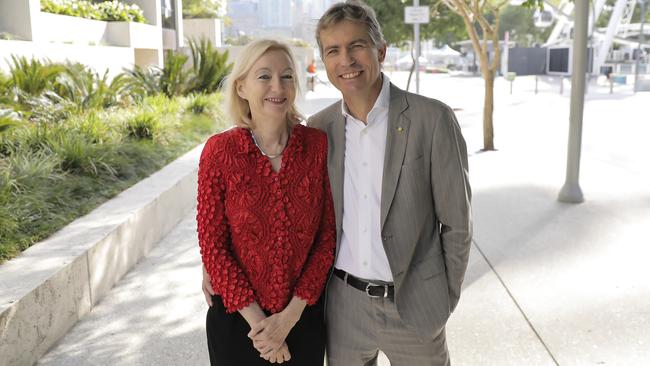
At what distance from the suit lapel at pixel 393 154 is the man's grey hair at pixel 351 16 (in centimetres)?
28

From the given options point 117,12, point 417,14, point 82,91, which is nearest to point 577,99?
point 82,91

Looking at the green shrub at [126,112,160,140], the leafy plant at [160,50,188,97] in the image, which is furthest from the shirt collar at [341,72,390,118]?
the leafy plant at [160,50,188,97]

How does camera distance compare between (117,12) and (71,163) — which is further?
(117,12)

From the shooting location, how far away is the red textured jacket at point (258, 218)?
2244 mm

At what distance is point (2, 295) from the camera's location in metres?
3.63

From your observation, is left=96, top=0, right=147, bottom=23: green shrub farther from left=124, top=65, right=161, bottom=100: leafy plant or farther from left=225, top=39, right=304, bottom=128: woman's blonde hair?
left=225, top=39, right=304, bottom=128: woman's blonde hair

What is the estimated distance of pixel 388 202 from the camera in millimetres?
2258

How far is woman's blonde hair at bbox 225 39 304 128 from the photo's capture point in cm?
228

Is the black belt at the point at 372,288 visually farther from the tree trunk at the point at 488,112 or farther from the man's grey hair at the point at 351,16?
the tree trunk at the point at 488,112

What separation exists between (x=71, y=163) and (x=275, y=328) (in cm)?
525

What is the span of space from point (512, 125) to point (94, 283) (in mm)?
13783

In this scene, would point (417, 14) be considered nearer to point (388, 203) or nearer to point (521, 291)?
point (521, 291)

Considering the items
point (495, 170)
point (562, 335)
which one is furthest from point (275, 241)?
point (495, 170)

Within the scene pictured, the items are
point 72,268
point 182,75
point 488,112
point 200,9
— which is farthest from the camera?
point 200,9
